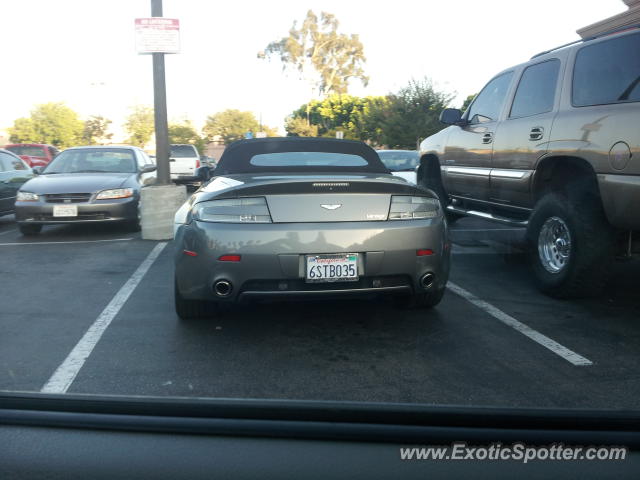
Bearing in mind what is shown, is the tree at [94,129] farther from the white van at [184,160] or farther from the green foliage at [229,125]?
the green foliage at [229,125]

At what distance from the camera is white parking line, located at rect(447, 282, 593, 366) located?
3.58 metres

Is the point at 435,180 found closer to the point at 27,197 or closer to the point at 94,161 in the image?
the point at 94,161

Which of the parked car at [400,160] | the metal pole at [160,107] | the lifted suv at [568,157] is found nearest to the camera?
the lifted suv at [568,157]

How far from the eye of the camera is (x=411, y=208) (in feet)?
12.8

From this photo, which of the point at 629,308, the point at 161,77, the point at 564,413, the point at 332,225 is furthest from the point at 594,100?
the point at 161,77

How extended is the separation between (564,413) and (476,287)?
4.66m

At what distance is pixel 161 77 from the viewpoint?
934cm

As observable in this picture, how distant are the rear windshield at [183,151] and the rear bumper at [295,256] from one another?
66.8ft

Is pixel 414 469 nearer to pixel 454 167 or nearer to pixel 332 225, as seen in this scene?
pixel 332 225

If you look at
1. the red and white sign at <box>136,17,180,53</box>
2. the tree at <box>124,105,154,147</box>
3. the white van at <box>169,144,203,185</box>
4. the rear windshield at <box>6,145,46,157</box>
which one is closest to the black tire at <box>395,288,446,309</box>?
the red and white sign at <box>136,17,180,53</box>

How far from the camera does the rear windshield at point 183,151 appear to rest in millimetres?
23484

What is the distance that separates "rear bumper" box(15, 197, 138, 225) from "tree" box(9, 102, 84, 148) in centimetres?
4837

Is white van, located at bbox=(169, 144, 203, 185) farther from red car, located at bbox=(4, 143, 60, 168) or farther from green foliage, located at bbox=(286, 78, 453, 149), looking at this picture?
green foliage, located at bbox=(286, 78, 453, 149)

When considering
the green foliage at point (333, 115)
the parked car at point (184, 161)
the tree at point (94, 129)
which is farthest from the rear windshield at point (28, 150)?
the green foliage at point (333, 115)
